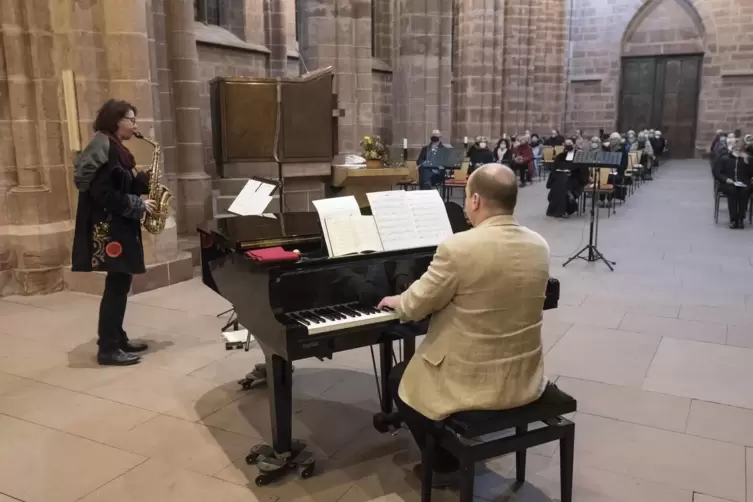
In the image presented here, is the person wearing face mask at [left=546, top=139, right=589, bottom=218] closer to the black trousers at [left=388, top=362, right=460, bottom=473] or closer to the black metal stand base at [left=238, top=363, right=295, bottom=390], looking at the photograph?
the black metal stand base at [left=238, top=363, right=295, bottom=390]

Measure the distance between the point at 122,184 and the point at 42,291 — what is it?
264 centimetres

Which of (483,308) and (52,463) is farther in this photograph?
(52,463)

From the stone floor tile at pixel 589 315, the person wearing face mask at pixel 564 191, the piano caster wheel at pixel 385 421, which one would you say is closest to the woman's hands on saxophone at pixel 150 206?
the piano caster wheel at pixel 385 421

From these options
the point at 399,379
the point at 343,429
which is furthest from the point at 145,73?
the point at 399,379

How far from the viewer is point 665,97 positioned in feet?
74.1

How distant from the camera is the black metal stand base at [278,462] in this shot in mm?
3084

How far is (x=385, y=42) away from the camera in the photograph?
1548 cm

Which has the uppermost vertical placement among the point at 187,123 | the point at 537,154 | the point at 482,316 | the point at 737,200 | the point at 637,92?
the point at 637,92

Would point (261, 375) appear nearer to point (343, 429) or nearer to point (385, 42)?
point (343, 429)

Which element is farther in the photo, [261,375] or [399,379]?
[261,375]

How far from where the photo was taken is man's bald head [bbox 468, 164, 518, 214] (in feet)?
7.94

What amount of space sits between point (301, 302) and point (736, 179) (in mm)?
9249

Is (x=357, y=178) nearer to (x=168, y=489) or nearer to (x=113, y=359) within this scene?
(x=113, y=359)

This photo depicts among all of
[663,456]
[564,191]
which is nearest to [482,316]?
[663,456]
